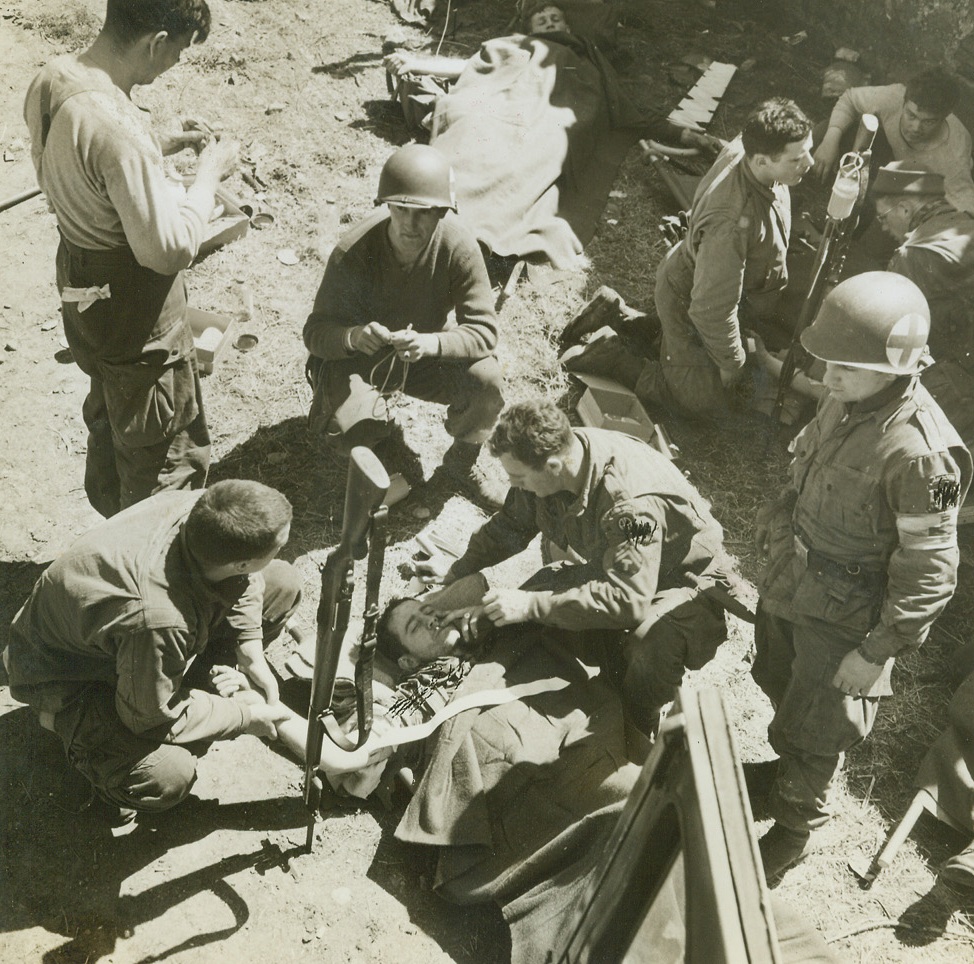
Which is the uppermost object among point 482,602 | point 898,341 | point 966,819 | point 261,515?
point 898,341

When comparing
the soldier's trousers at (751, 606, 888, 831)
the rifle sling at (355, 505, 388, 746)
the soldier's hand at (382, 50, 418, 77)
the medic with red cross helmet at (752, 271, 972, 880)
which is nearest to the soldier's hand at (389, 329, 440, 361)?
the medic with red cross helmet at (752, 271, 972, 880)

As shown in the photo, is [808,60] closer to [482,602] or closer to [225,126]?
[225,126]

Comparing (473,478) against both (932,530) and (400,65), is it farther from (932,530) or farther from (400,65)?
(400,65)

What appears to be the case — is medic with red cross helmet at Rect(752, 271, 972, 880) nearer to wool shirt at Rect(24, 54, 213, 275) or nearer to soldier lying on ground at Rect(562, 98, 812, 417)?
soldier lying on ground at Rect(562, 98, 812, 417)

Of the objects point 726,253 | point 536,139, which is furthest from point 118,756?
point 536,139

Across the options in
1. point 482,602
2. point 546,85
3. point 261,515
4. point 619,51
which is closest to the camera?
point 261,515

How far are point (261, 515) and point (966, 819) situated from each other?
134 inches

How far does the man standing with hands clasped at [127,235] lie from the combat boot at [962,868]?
4.02 metres

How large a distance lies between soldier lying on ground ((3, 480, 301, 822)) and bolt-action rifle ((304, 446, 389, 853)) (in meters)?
0.50

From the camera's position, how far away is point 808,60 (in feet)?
31.3

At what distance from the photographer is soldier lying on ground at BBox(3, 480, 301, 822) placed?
10.8 ft

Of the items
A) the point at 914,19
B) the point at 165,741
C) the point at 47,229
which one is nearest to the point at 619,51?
the point at 914,19

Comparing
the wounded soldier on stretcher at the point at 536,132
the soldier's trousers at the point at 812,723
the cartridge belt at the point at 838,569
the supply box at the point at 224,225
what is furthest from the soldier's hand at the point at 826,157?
the supply box at the point at 224,225

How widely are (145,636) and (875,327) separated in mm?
2927
